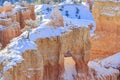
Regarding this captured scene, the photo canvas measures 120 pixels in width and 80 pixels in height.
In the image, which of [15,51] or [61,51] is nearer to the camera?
[15,51]

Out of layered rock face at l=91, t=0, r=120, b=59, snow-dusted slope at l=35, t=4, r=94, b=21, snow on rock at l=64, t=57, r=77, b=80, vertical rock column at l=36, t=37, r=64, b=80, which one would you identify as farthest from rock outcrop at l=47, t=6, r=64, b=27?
snow-dusted slope at l=35, t=4, r=94, b=21

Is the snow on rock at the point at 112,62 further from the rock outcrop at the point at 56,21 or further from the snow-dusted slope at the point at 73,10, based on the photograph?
the snow-dusted slope at the point at 73,10

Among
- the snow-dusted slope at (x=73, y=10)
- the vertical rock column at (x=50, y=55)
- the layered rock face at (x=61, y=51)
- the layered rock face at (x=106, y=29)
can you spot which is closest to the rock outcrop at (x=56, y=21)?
the layered rock face at (x=61, y=51)

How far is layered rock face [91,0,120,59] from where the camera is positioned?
17.2 meters

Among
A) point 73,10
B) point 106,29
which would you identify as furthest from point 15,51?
point 73,10

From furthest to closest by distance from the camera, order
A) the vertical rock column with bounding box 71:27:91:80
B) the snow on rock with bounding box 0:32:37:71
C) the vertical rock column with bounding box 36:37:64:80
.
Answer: the vertical rock column with bounding box 71:27:91:80, the vertical rock column with bounding box 36:37:64:80, the snow on rock with bounding box 0:32:37:71

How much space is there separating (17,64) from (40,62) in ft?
3.06

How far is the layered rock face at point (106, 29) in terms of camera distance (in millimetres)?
17203

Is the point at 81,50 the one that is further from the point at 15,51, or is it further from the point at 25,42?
the point at 15,51

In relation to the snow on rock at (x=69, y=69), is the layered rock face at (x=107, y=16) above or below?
above

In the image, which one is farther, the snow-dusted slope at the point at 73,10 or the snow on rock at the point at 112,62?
the snow-dusted slope at the point at 73,10

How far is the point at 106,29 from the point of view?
1762 centimetres

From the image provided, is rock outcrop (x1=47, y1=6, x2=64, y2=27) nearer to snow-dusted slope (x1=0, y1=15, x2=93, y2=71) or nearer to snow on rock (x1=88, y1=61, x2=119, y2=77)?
snow-dusted slope (x1=0, y1=15, x2=93, y2=71)

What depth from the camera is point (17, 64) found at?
965 cm
